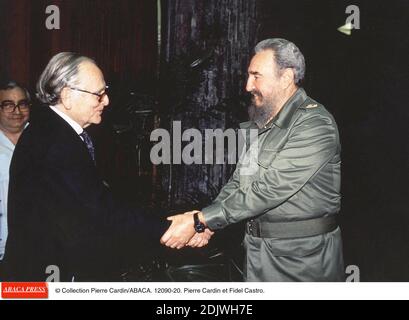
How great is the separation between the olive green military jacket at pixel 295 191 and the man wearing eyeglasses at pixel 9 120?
1.46 m

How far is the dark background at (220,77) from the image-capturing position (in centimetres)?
297

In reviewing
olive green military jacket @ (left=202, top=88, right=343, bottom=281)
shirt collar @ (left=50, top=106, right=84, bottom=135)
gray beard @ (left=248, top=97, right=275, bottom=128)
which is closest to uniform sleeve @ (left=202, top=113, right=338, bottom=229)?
olive green military jacket @ (left=202, top=88, right=343, bottom=281)

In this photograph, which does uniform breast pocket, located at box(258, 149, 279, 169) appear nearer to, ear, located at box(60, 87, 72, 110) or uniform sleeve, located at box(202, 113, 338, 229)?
uniform sleeve, located at box(202, 113, 338, 229)

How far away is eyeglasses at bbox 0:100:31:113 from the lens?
8.64 feet

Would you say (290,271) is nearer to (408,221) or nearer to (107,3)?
(408,221)

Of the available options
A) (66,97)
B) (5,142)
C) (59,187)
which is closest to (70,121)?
(66,97)

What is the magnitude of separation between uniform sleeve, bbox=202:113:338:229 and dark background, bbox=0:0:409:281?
33.1 inches

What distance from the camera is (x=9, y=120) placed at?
262 cm

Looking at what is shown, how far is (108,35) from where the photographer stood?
3.09 m
